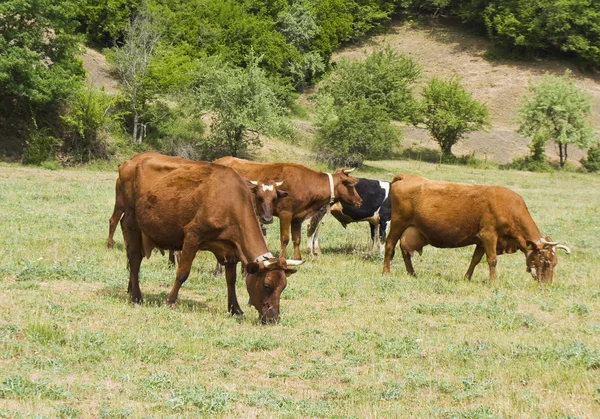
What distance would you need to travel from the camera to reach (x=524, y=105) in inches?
2416

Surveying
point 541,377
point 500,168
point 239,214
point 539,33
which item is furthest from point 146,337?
point 539,33

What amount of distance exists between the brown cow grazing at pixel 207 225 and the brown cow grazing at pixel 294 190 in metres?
5.70

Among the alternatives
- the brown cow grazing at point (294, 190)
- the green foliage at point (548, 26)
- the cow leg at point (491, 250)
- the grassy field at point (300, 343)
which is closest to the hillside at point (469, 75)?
the green foliage at point (548, 26)

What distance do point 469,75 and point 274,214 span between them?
69503mm

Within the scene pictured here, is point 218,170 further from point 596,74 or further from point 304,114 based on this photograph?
point 596,74

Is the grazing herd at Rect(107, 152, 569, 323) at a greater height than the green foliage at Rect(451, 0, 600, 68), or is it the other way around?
the green foliage at Rect(451, 0, 600, 68)

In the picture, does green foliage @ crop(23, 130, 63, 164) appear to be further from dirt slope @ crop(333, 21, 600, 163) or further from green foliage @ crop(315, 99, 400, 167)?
dirt slope @ crop(333, 21, 600, 163)

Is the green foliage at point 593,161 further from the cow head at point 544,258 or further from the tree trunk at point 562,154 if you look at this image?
the cow head at point 544,258

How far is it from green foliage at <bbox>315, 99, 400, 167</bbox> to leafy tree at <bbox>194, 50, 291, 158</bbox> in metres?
4.16

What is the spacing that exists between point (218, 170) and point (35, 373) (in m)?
4.60

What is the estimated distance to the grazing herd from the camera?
36.7 ft

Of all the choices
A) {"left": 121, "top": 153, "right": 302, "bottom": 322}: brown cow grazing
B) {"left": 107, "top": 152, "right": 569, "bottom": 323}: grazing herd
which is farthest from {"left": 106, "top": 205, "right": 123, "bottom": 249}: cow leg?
{"left": 121, "top": 153, "right": 302, "bottom": 322}: brown cow grazing

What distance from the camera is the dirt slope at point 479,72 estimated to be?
2530 inches

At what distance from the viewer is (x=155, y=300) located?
1195 centimetres
